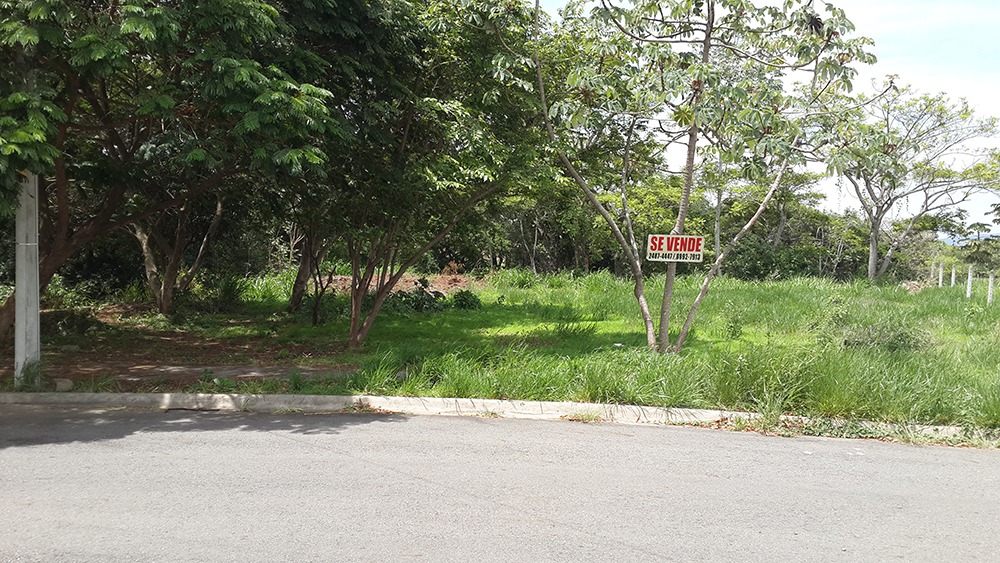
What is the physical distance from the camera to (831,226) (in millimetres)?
30547

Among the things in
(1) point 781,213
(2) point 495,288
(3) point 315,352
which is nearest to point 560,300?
(2) point 495,288

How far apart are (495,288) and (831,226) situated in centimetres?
1697

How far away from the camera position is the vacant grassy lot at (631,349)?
23.4 ft

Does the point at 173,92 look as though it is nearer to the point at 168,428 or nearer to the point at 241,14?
the point at 241,14

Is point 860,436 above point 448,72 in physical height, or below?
below

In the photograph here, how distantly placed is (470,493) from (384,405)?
2709mm

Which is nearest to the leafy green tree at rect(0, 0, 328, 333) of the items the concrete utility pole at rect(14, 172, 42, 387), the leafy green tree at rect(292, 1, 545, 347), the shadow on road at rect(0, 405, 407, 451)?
the concrete utility pole at rect(14, 172, 42, 387)

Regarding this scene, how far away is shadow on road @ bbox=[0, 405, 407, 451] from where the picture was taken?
6.16m

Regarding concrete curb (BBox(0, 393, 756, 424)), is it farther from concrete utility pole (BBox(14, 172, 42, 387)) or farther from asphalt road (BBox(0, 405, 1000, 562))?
concrete utility pole (BBox(14, 172, 42, 387))

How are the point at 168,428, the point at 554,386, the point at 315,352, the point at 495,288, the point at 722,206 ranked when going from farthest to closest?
the point at 722,206, the point at 495,288, the point at 315,352, the point at 554,386, the point at 168,428

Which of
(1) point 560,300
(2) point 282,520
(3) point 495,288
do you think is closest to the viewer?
(2) point 282,520

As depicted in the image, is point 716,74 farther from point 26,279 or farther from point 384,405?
point 26,279

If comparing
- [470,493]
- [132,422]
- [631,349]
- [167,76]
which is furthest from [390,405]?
[167,76]

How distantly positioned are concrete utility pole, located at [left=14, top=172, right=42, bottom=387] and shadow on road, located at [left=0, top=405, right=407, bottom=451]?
2.48ft
